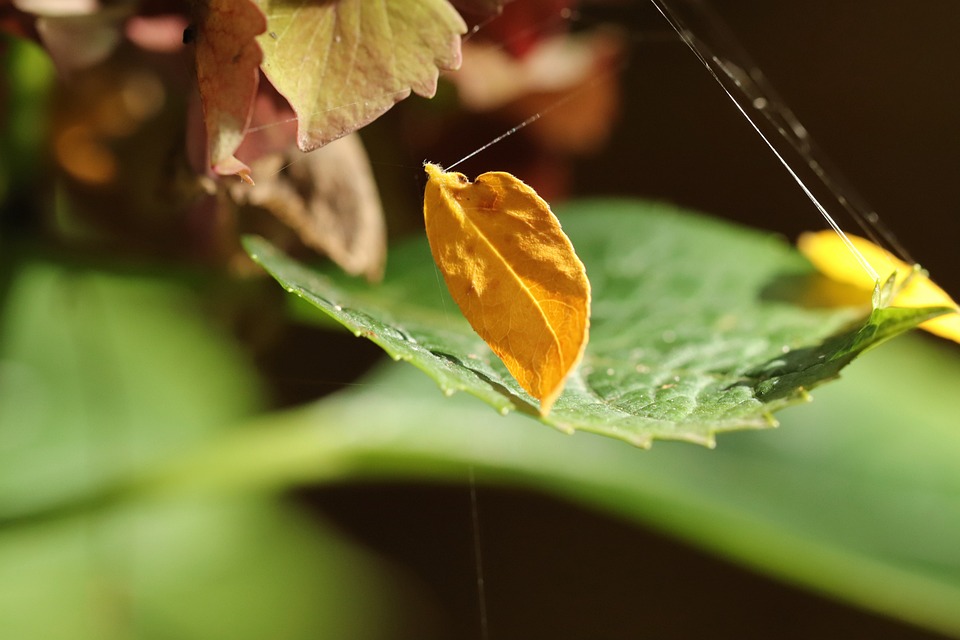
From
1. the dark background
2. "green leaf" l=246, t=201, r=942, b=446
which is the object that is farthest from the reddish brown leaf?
the dark background

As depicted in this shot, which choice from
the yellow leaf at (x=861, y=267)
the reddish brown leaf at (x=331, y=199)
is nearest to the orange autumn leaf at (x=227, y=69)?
the reddish brown leaf at (x=331, y=199)

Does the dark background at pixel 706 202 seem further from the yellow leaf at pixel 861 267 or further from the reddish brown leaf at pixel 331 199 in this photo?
the reddish brown leaf at pixel 331 199

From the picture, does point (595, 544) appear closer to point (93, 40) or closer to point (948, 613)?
point (948, 613)

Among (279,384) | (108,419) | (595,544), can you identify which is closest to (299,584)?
(279,384)

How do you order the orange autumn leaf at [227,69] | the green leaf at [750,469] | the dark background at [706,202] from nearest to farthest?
the orange autumn leaf at [227,69], the green leaf at [750,469], the dark background at [706,202]

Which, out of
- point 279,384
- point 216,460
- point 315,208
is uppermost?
point 315,208

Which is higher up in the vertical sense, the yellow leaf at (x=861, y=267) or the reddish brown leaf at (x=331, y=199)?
the reddish brown leaf at (x=331, y=199)

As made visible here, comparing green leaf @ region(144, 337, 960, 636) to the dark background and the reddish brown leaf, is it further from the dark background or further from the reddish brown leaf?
the dark background

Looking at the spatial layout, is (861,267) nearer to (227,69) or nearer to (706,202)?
(227,69)
